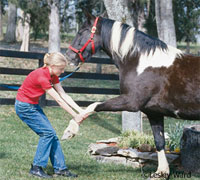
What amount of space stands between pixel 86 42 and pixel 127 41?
57cm

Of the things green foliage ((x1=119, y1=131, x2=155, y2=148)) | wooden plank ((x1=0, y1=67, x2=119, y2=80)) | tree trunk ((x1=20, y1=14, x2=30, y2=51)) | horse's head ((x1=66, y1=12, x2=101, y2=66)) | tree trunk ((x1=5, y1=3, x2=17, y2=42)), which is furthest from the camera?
tree trunk ((x1=5, y1=3, x2=17, y2=42))

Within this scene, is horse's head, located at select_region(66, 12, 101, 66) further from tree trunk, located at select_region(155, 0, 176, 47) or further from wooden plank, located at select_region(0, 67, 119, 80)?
tree trunk, located at select_region(155, 0, 176, 47)

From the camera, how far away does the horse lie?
4254 millimetres

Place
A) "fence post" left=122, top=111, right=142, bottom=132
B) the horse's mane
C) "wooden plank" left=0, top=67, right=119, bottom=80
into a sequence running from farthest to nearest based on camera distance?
"wooden plank" left=0, top=67, right=119, bottom=80, "fence post" left=122, top=111, right=142, bottom=132, the horse's mane

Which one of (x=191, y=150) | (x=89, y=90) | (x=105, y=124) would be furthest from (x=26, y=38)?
(x=191, y=150)

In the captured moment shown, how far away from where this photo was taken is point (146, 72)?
4.39 meters

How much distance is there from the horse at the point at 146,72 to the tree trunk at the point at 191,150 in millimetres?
530

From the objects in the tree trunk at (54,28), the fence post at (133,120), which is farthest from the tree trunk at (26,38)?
the fence post at (133,120)

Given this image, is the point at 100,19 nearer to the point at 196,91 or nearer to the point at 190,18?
the point at 196,91

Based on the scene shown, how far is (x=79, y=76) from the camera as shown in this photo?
31.6 ft

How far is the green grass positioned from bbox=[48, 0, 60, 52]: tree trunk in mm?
6639

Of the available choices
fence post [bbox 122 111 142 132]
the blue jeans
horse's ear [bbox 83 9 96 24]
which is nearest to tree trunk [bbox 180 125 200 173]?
the blue jeans

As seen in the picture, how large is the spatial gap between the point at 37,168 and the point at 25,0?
56.9 feet

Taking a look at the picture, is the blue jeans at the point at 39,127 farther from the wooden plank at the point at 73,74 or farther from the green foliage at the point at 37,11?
the green foliage at the point at 37,11
